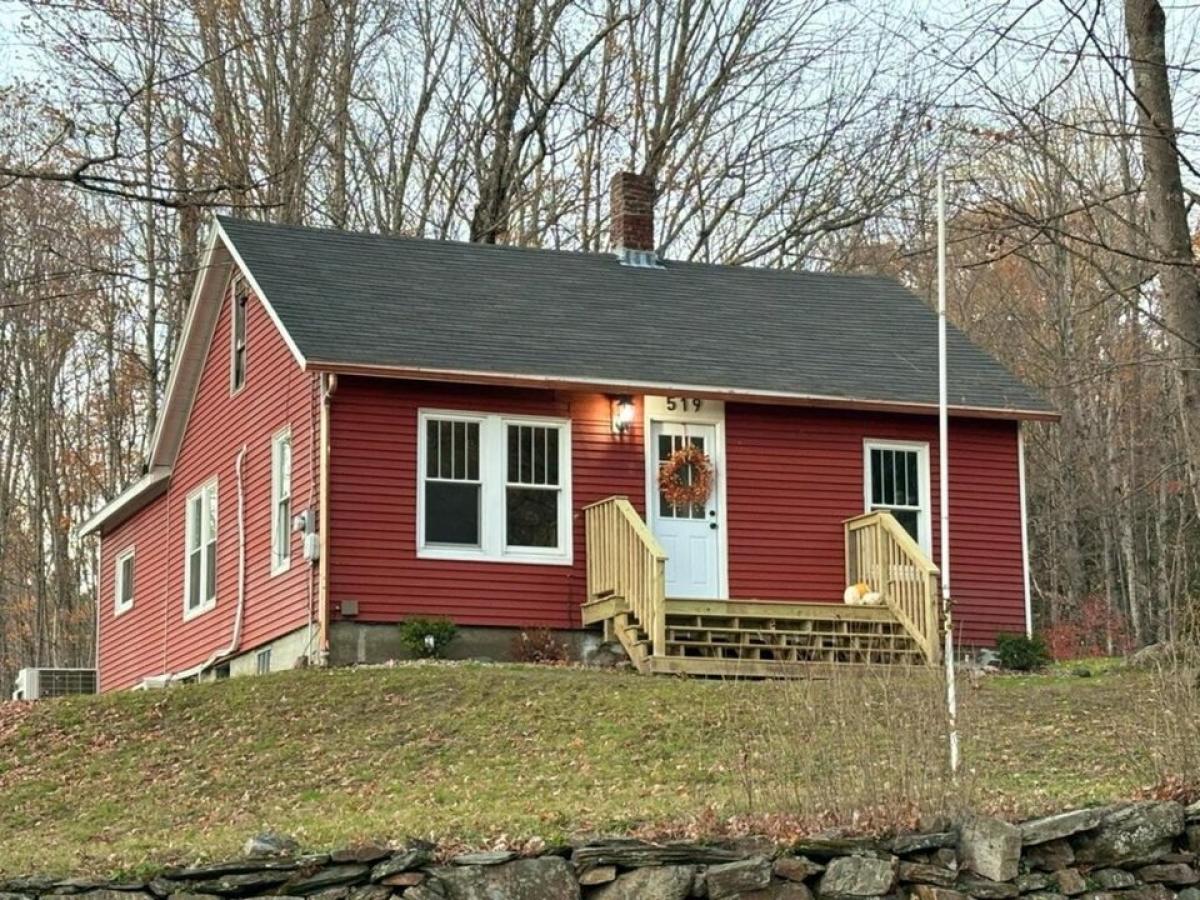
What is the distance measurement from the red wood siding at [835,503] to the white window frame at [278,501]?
444 centimetres

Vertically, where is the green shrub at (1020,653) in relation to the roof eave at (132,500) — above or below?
below

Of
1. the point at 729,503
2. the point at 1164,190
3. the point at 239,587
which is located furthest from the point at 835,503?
the point at 1164,190

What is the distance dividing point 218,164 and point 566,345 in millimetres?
9945

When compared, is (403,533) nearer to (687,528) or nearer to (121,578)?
(687,528)

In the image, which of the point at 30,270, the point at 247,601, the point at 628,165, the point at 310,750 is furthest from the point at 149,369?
the point at 310,750

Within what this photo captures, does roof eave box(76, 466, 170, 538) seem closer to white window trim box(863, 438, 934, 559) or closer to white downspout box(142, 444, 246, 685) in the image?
white downspout box(142, 444, 246, 685)

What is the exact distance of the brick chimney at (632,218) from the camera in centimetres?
2295

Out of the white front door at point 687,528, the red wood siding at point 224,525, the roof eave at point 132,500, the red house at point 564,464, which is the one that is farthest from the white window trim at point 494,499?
the roof eave at point 132,500

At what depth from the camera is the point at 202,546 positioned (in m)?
21.7

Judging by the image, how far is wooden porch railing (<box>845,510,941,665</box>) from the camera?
1792 cm

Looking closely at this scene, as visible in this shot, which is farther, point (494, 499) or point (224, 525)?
point (224, 525)

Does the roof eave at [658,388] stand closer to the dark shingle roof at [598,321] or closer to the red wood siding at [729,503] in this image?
the dark shingle roof at [598,321]

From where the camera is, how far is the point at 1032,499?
3394cm

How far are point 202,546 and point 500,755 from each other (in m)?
9.28
